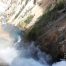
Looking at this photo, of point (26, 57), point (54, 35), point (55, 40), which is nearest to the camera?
point (55, 40)

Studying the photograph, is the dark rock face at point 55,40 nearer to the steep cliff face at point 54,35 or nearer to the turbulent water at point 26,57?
the steep cliff face at point 54,35

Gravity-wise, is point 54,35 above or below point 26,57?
above

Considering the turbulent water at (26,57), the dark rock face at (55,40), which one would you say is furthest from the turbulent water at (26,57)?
the dark rock face at (55,40)

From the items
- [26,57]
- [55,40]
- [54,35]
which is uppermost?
[54,35]

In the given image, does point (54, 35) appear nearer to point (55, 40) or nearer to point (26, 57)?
point (55, 40)

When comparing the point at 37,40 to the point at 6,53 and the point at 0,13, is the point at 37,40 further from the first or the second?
the point at 0,13

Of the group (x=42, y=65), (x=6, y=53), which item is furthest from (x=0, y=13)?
(x=42, y=65)

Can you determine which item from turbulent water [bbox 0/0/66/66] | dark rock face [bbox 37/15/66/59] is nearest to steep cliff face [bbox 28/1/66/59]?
dark rock face [bbox 37/15/66/59]

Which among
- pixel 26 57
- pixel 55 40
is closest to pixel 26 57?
pixel 26 57
